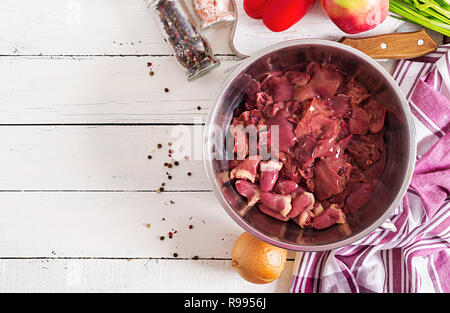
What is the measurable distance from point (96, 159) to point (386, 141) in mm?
896

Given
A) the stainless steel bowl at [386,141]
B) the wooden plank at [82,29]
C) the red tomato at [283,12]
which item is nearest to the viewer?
the stainless steel bowl at [386,141]

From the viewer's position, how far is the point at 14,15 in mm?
1248

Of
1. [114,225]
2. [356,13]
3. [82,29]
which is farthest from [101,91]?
[356,13]

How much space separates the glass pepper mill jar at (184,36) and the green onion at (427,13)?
0.55 m

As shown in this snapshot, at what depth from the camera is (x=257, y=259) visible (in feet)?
3.51

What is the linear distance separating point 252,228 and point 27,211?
2.64 ft

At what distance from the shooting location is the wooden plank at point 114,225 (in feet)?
4.07

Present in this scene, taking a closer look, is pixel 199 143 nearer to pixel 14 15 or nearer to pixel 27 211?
pixel 27 211

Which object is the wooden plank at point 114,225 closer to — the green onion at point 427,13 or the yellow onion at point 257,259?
the yellow onion at point 257,259

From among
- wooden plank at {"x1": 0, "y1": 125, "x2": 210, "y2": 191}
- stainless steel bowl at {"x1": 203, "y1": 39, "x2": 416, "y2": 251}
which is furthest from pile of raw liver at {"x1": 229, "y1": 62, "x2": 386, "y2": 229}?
wooden plank at {"x1": 0, "y1": 125, "x2": 210, "y2": 191}

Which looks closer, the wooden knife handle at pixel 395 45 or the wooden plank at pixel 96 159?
the wooden knife handle at pixel 395 45

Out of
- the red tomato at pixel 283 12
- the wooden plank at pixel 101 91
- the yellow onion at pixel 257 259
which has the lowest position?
the yellow onion at pixel 257 259

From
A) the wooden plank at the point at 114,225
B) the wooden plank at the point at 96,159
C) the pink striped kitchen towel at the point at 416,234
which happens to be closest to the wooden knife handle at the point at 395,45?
the pink striped kitchen towel at the point at 416,234

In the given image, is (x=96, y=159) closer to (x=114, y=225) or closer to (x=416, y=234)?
(x=114, y=225)
